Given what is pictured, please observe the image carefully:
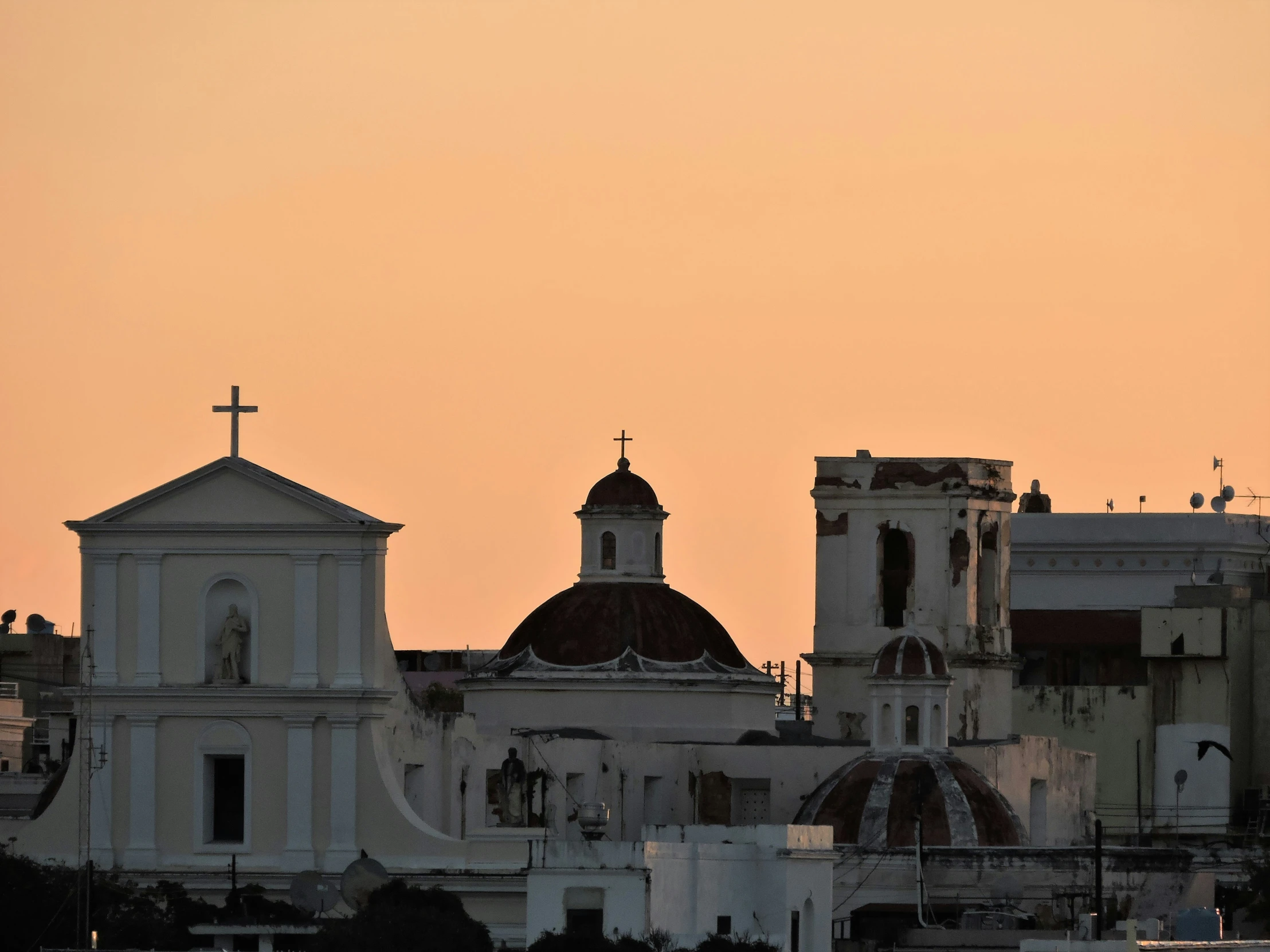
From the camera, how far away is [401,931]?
67250mm

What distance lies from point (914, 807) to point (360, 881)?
48.2 feet

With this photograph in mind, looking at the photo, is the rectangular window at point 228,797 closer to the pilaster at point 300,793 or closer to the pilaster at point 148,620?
the pilaster at point 300,793

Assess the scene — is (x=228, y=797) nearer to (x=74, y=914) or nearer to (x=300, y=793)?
(x=300, y=793)

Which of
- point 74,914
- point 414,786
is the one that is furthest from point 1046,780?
point 74,914

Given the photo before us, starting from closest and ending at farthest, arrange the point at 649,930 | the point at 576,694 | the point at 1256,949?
the point at 1256,949
the point at 649,930
the point at 576,694

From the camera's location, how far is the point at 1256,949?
64562 millimetres

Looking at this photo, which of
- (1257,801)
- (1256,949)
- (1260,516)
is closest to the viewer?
(1256,949)

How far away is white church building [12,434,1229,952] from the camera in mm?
74062

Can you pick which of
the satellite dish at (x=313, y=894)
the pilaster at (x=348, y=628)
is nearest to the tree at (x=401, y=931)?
the satellite dish at (x=313, y=894)

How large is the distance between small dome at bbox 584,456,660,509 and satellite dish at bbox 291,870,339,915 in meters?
18.2

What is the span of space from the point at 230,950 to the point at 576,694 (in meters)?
18.4

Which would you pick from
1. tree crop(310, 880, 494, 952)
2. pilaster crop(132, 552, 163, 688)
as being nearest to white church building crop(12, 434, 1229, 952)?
pilaster crop(132, 552, 163, 688)

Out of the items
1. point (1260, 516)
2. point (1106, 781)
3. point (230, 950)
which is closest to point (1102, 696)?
point (1106, 781)

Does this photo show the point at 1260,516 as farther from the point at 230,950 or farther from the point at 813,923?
the point at 230,950
